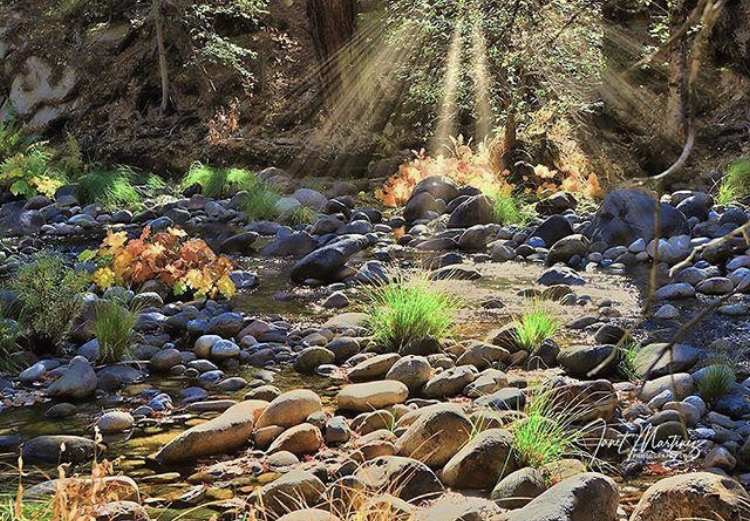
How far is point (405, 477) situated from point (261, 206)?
717cm

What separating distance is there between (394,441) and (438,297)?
1.75 m

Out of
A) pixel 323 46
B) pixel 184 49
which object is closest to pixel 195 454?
pixel 323 46

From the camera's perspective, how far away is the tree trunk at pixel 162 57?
46.2 ft

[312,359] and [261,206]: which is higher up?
[312,359]

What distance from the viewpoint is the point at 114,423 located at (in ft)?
12.6

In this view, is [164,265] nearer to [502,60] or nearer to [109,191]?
[502,60]

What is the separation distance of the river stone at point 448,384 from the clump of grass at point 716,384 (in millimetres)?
1114

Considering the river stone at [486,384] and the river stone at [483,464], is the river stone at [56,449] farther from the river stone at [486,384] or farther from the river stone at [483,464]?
the river stone at [486,384]

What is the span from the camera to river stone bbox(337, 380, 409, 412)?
161 inches

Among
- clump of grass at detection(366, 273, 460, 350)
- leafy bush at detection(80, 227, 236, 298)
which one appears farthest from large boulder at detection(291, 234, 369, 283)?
clump of grass at detection(366, 273, 460, 350)

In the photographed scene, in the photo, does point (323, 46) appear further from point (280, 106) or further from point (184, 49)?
point (184, 49)

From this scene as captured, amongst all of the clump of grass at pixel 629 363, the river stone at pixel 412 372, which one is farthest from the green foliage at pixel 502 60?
the river stone at pixel 412 372

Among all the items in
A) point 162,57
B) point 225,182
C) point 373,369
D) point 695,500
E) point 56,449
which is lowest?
point 225,182

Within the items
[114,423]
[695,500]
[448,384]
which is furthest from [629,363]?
[114,423]
